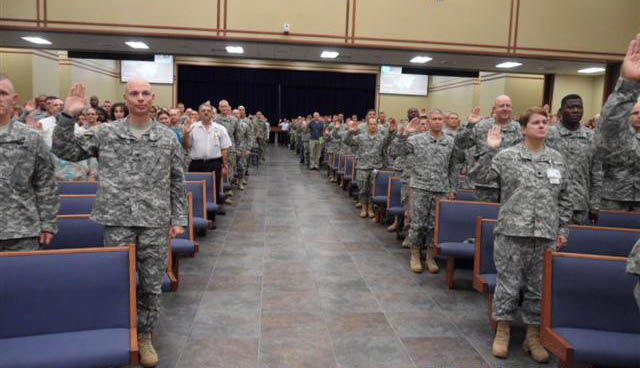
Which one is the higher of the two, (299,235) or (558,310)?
(558,310)

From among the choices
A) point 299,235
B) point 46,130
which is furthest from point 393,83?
point 46,130

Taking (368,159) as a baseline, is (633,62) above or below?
above

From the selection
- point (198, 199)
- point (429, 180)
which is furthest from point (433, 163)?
point (198, 199)

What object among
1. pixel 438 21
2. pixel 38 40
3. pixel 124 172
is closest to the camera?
pixel 124 172

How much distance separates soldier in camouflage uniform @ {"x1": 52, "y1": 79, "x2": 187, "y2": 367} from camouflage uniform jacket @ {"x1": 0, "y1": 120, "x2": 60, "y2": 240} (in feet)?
0.38

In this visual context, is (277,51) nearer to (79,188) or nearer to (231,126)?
(231,126)

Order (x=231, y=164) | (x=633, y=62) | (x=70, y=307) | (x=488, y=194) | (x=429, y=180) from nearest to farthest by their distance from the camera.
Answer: (x=633, y=62) → (x=70, y=307) → (x=488, y=194) → (x=429, y=180) → (x=231, y=164)

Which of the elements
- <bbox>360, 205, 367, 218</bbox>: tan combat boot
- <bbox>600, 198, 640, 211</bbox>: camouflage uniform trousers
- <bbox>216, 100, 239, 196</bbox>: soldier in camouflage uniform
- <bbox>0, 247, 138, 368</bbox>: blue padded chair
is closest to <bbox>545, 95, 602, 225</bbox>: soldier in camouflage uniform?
<bbox>600, 198, 640, 211</bbox>: camouflage uniform trousers

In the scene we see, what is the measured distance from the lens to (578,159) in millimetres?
3895

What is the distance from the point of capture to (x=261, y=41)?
31.5 ft

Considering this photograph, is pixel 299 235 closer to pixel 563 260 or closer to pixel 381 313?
pixel 381 313

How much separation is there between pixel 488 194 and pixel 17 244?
12.0 ft

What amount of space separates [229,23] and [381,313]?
706 centimetres

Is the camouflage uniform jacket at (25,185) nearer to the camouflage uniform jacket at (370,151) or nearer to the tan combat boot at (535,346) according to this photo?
the tan combat boot at (535,346)
